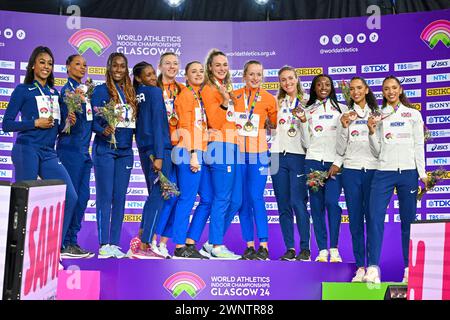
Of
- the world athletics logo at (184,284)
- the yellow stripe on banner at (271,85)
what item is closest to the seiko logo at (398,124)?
the world athletics logo at (184,284)

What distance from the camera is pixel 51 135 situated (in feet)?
20.3

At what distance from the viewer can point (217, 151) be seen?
266 inches

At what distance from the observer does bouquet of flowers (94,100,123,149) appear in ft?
21.0

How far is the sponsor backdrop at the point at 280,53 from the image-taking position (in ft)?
28.5

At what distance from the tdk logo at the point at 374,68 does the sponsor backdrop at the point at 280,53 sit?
0.04 ft

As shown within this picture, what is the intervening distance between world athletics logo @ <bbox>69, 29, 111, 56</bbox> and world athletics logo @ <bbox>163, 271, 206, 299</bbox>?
3.83 m

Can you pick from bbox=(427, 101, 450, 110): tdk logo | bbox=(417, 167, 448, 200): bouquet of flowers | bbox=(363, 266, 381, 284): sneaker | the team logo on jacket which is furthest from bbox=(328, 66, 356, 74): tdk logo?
bbox=(363, 266, 381, 284): sneaker

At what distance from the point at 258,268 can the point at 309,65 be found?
142 inches

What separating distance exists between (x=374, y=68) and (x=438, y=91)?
85cm

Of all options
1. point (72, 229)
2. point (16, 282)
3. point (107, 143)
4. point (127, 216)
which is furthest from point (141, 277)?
point (16, 282)

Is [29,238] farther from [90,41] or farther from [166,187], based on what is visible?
[90,41]

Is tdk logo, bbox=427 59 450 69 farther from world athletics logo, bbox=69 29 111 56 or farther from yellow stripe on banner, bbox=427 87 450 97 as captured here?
world athletics logo, bbox=69 29 111 56

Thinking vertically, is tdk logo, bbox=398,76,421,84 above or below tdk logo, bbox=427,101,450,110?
above
